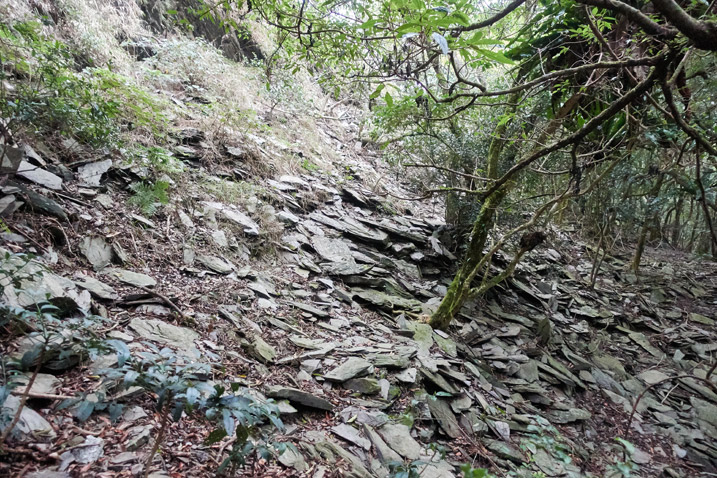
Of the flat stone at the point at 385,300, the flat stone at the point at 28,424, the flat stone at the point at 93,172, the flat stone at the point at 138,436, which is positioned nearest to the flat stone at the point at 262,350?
the flat stone at the point at 138,436

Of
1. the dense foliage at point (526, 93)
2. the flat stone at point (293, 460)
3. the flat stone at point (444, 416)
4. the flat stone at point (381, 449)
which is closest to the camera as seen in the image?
the dense foliage at point (526, 93)

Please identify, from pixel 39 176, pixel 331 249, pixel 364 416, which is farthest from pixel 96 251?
pixel 331 249

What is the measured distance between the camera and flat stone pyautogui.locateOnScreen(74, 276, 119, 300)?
2.75 m

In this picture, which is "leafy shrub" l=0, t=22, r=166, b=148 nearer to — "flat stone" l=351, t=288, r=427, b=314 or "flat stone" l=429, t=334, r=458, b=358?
"flat stone" l=351, t=288, r=427, b=314

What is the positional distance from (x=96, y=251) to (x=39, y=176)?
3.06 ft

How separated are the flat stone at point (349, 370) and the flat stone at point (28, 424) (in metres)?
1.90

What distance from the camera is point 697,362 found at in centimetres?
593

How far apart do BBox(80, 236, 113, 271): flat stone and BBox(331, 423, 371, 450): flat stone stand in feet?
7.57

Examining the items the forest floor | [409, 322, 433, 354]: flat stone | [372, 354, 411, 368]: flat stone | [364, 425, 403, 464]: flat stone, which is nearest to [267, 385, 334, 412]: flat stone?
the forest floor

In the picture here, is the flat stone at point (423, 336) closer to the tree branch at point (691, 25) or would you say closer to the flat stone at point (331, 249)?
the flat stone at point (331, 249)

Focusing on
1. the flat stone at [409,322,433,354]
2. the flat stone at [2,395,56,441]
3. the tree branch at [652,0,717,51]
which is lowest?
the flat stone at [2,395,56,441]

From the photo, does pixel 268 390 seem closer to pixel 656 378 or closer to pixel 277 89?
pixel 656 378

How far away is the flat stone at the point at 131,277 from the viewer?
10.2 feet

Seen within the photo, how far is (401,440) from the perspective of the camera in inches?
108
